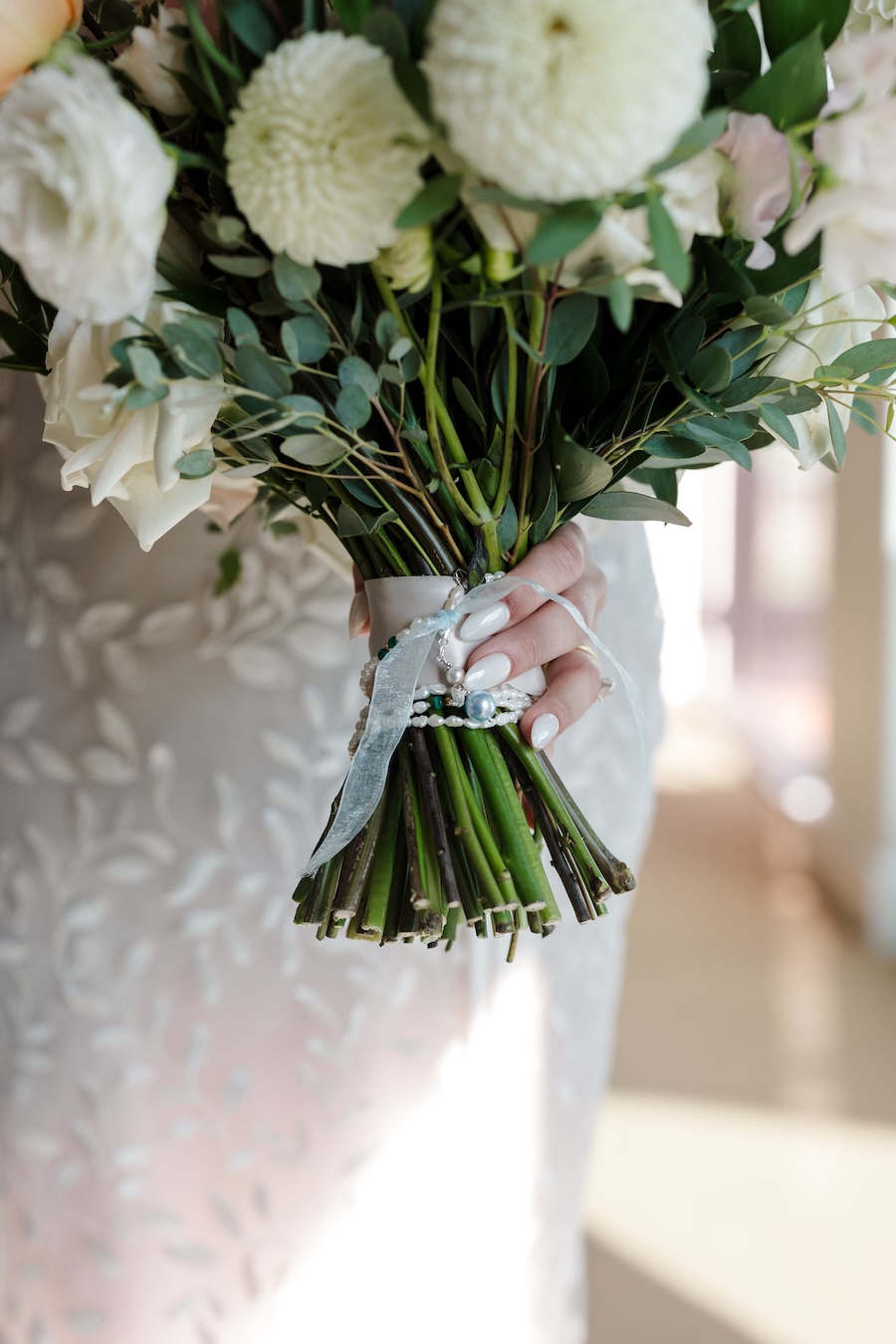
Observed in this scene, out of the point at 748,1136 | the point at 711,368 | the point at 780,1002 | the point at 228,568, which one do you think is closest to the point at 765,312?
the point at 711,368

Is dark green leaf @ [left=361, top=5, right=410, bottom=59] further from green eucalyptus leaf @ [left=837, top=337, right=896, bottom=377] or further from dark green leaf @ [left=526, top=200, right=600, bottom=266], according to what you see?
green eucalyptus leaf @ [left=837, top=337, right=896, bottom=377]

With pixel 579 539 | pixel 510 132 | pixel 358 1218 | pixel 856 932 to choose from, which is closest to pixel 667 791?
pixel 856 932

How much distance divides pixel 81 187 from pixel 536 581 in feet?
0.98

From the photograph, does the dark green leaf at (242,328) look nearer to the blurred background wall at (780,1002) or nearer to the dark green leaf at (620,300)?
the dark green leaf at (620,300)

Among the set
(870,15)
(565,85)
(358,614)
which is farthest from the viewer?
(358,614)

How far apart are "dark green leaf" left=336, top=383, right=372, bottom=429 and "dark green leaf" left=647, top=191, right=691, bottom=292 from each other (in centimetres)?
14

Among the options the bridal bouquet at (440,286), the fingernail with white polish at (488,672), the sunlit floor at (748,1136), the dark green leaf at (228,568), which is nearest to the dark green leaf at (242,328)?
the bridal bouquet at (440,286)

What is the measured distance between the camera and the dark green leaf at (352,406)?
51cm

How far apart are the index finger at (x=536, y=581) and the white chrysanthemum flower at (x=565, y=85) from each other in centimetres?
25

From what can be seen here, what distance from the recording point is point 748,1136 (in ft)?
6.87

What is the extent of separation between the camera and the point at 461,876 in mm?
576

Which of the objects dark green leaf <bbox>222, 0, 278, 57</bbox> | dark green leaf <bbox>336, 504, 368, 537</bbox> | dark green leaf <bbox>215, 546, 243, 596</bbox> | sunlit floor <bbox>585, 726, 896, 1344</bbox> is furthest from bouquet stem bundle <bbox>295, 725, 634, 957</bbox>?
sunlit floor <bbox>585, 726, 896, 1344</bbox>

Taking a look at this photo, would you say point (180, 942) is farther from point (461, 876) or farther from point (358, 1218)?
point (461, 876)

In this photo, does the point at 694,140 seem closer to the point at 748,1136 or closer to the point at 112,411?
the point at 112,411
